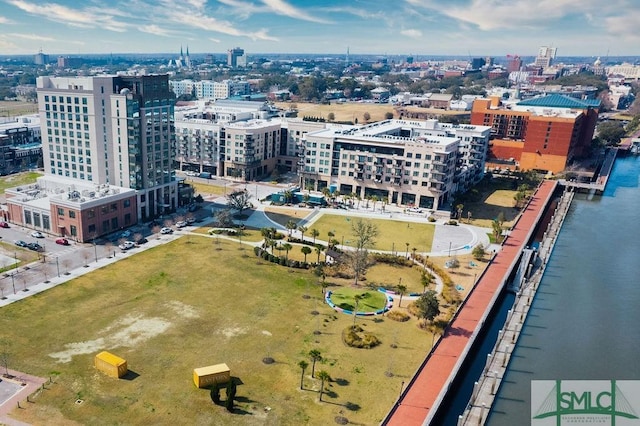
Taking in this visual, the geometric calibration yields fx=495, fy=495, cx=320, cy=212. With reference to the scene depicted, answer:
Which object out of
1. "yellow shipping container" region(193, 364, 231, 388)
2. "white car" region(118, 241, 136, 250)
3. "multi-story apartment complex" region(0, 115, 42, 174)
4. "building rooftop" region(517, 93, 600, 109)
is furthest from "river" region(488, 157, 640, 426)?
"multi-story apartment complex" region(0, 115, 42, 174)

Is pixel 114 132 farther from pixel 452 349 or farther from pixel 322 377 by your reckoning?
pixel 452 349

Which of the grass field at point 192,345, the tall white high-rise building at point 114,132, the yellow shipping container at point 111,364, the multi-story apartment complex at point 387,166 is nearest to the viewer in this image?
the grass field at point 192,345

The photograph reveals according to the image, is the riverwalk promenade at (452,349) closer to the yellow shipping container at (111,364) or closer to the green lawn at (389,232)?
the green lawn at (389,232)

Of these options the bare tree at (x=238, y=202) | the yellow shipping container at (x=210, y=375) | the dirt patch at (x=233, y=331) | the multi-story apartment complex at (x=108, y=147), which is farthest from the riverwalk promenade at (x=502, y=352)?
the multi-story apartment complex at (x=108, y=147)

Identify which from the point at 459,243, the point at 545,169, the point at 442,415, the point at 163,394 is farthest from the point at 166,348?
the point at 545,169

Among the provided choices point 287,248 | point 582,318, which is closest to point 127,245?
point 287,248
